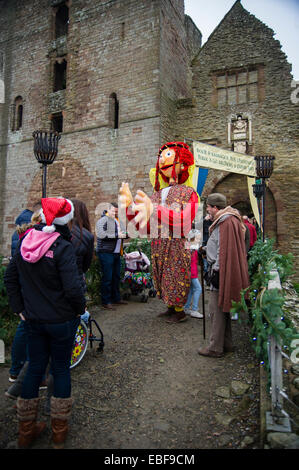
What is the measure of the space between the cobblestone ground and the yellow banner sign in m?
4.75

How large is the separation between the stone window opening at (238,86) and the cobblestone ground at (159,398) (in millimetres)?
10661

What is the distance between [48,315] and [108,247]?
137 inches

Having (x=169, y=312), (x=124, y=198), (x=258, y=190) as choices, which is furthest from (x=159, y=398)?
(x=258, y=190)

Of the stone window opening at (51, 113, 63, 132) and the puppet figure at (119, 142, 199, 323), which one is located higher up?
the stone window opening at (51, 113, 63, 132)

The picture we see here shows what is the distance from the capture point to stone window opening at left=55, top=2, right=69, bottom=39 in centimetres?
1554

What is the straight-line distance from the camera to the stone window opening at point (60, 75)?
15.2 m

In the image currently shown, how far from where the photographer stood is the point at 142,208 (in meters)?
3.77

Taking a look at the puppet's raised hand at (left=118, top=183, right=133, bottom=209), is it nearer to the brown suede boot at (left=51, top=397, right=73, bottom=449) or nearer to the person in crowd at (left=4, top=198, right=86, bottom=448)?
the person in crowd at (left=4, top=198, right=86, bottom=448)

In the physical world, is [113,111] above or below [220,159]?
above

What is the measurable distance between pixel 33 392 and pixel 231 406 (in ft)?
5.39

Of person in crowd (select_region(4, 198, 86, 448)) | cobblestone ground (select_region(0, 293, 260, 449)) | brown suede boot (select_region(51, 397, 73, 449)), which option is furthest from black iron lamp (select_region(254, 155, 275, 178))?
brown suede boot (select_region(51, 397, 73, 449))

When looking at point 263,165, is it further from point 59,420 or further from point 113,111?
point 113,111

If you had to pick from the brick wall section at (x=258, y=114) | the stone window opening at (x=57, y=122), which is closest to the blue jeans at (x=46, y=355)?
the brick wall section at (x=258, y=114)

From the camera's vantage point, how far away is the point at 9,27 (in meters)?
16.6
